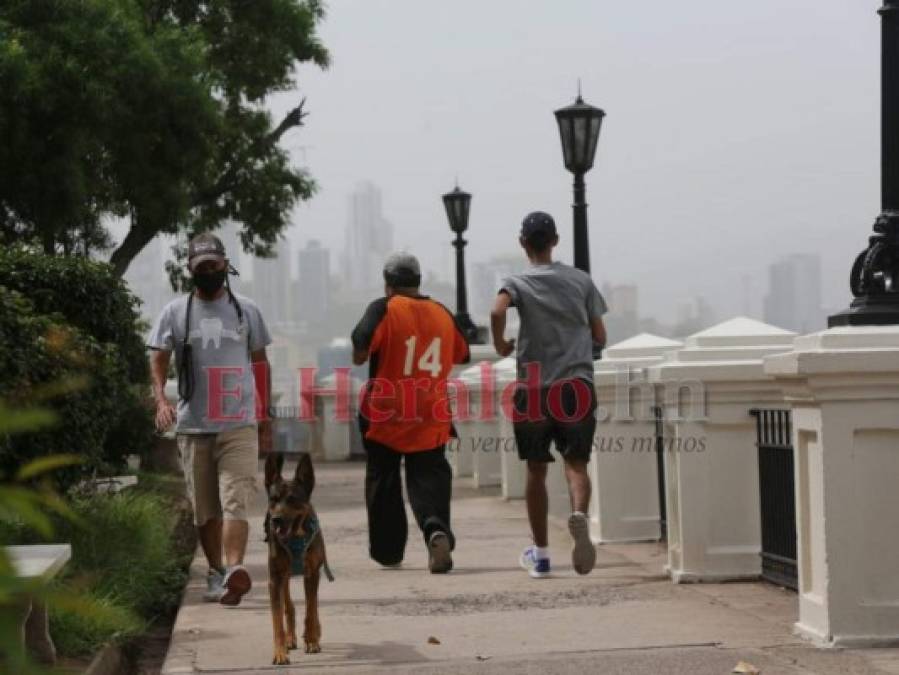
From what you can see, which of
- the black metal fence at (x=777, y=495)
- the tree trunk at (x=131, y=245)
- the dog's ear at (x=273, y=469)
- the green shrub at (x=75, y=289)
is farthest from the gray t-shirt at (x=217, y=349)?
the tree trunk at (x=131, y=245)

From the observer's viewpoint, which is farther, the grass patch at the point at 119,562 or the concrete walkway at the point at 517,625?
the grass patch at the point at 119,562

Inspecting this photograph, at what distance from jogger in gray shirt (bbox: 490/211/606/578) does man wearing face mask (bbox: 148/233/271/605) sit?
148 cm

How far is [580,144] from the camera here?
585 inches

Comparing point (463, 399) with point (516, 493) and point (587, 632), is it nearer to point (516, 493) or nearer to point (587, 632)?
point (516, 493)

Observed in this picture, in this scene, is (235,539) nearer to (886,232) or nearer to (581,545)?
(581,545)

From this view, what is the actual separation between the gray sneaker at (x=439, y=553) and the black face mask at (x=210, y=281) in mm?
1855

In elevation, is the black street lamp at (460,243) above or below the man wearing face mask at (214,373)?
above

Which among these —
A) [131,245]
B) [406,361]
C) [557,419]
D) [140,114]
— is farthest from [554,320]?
[131,245]

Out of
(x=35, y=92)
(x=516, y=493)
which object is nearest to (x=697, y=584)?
(x=516, y=493)

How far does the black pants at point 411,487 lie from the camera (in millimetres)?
9594

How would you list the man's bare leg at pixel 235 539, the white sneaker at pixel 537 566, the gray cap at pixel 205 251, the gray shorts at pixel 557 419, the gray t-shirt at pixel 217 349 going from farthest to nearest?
the white sneaker at pixel 537 566, the gray shorts at pixel 557 419, the gray t-shirt at pixel 217 349, the gray cap at pixel 205 251, the man's bare leg at pixel 235 539

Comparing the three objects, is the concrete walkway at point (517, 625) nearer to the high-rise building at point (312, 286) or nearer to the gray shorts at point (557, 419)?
the gray shorts at point (557, 419)

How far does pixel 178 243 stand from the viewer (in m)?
34.1

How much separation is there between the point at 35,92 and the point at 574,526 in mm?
16915
